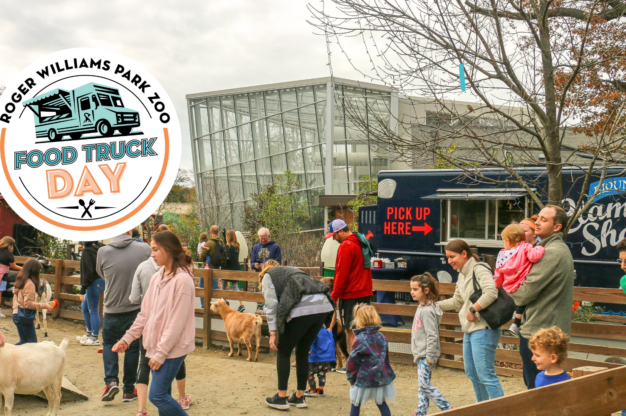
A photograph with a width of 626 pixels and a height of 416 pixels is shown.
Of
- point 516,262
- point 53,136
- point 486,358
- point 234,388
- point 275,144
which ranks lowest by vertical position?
point 234,388

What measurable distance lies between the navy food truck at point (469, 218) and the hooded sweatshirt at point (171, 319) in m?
5.53

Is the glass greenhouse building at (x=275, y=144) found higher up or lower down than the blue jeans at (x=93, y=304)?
higher up

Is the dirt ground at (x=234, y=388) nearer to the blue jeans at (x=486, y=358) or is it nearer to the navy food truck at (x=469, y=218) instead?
the blue jeans at (x=486, y=358)

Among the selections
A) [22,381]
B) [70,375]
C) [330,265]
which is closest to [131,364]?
[22,381]

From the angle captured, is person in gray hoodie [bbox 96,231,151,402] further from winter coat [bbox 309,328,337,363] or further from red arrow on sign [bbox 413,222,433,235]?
red arrow on sign [bbox 413,222,433,235]

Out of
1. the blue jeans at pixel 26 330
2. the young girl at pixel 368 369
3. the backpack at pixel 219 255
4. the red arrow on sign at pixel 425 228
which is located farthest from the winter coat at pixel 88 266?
the red arrow on sign at pixel 425 228

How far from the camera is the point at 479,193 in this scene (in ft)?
30.6

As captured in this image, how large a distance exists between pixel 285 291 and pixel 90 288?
4.10 m

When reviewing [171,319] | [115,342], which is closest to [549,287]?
[171,319]

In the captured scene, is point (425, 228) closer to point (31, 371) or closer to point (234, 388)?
point (234, 388)

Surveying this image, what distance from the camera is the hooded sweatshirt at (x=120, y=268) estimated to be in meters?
5.34

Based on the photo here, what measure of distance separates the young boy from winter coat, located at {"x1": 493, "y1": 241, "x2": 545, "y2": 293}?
0.71 metres

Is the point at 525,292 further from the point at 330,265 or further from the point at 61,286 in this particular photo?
the point at 61,286

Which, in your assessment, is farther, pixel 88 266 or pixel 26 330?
pixel 88 266
